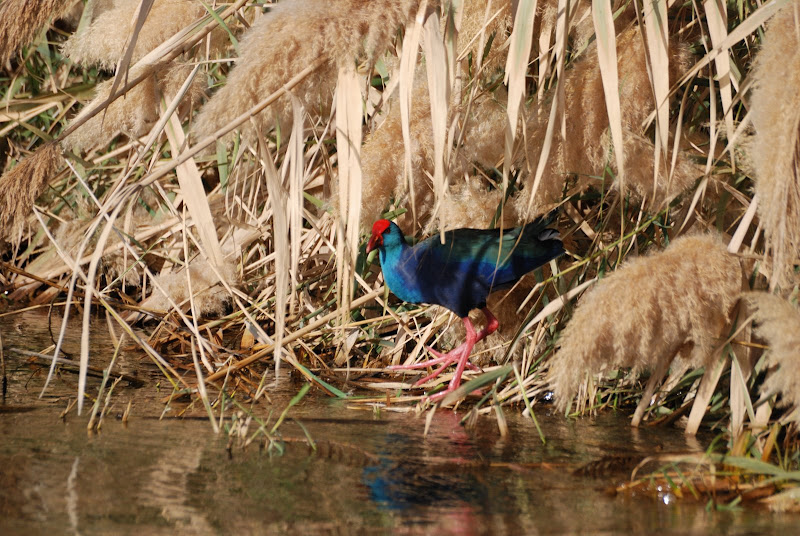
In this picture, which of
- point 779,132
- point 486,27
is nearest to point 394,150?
point 486,27

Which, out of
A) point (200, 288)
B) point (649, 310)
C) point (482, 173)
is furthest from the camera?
point (200, 288)

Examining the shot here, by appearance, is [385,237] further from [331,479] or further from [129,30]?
[331,479]

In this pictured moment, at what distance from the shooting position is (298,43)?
1637mm

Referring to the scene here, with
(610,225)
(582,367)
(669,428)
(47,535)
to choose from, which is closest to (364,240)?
(610,225)

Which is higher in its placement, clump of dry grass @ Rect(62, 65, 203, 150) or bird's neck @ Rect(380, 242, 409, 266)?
clump of dry grass @ Rect(62, 65, 203, 150)

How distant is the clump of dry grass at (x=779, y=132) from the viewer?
1.56 m

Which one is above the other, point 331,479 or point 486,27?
point 486,27

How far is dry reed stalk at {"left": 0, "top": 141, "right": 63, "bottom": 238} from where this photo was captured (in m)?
1.89

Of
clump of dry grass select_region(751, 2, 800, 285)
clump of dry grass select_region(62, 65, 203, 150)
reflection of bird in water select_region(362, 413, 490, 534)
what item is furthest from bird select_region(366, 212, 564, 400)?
clump of dry grass select_region(751, 2, 800, 285)

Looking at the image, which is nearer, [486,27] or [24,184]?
[24,184]

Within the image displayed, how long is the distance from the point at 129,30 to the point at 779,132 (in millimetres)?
1595

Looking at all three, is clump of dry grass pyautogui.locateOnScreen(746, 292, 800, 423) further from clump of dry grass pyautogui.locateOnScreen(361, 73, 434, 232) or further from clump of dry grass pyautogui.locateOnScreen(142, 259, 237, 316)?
A: clump of dry grass pyautogui.locateOnScreen(142, 259, 237, 316)

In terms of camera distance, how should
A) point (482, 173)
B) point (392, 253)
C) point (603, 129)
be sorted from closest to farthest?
1. point (603, 129)
2. point (482, 173)
3. point (392, 253)

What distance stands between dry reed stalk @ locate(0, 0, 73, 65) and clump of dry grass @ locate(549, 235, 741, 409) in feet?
4.11
